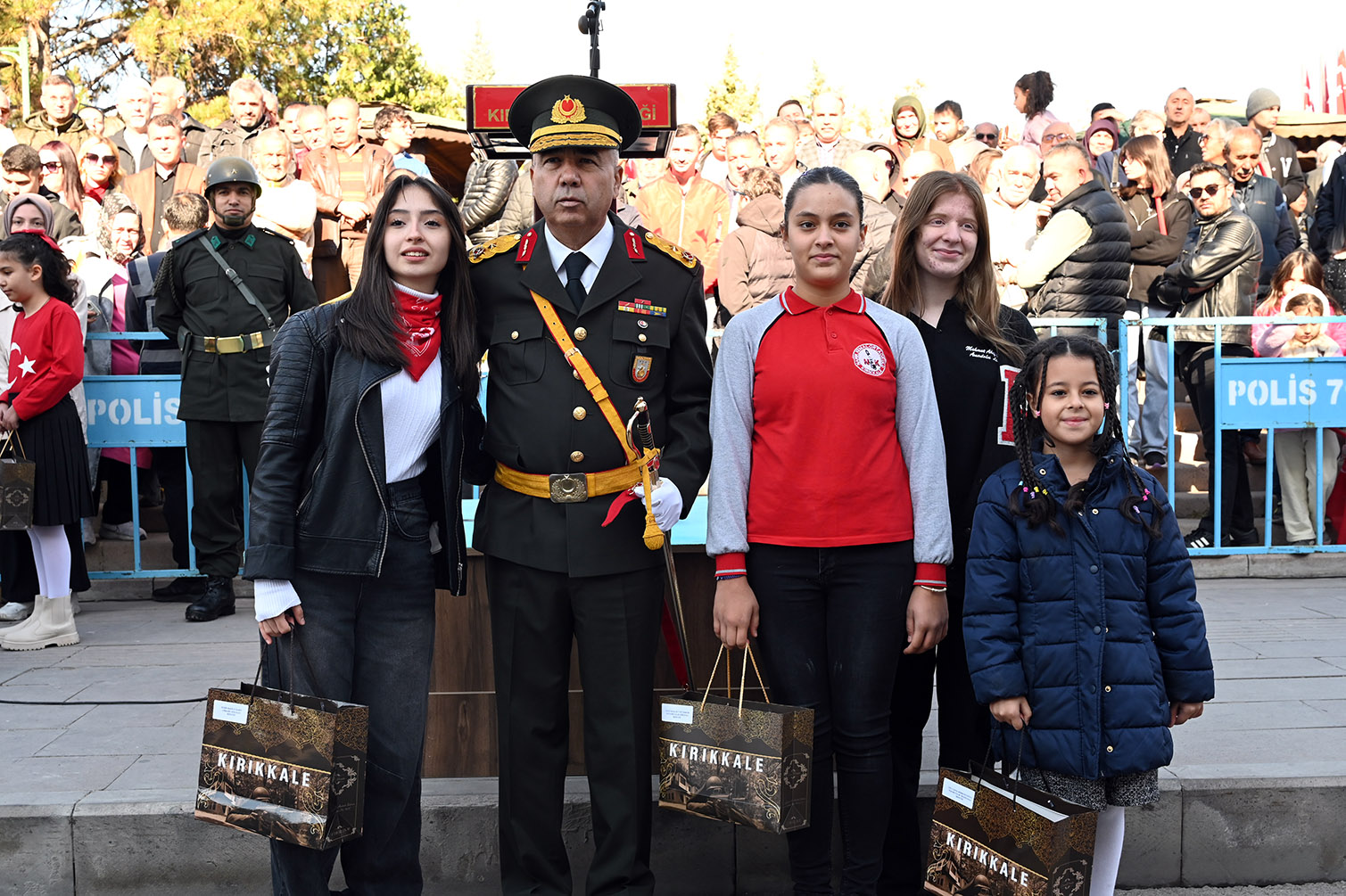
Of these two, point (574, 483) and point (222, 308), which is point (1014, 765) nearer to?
point (574, 483)

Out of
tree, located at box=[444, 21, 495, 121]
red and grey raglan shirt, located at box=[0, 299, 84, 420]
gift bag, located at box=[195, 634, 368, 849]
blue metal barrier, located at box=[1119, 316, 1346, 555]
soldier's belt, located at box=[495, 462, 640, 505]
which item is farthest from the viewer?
tree, located at box=[444, 21, 495, 121]

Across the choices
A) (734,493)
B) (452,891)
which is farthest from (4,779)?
(734,493)

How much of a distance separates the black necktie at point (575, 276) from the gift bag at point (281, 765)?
3.98 feet

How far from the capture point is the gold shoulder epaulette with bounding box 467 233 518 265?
11.5ft

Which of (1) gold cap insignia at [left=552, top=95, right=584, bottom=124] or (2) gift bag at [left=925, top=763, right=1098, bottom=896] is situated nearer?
(2) gift bag at [left=925, top=763, right=1098, bottom=896]

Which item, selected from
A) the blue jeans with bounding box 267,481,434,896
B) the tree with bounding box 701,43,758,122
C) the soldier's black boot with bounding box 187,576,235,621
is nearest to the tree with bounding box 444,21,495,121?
the tree with bounding box 701,43,758,122

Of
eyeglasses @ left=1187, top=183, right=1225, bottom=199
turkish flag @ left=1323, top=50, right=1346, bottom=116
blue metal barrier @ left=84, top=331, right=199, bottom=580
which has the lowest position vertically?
blue metal barrier @ left=84, top=331, right=199, bottom=580

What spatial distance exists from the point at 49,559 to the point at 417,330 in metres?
3.75

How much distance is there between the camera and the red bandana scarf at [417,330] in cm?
332

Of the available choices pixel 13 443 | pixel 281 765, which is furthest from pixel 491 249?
pixel 13 443

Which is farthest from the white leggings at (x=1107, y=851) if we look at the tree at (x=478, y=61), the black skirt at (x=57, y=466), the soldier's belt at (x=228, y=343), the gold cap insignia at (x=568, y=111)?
the tree at (x=478, y=61)

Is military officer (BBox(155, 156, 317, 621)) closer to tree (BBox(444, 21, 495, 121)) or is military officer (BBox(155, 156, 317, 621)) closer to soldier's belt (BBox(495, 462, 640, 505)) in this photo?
soldier's belt (BBox(495, 462, 640, 505))

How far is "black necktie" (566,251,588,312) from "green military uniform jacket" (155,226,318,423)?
3544 millimetres

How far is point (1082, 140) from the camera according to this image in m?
12.3
